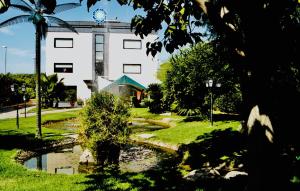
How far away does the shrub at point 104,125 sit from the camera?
1275cm

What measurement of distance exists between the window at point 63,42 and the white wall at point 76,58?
439 millimetres

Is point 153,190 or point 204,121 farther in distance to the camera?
point 204,121

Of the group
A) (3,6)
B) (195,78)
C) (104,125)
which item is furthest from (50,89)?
(3,6)

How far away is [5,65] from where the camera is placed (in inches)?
2815

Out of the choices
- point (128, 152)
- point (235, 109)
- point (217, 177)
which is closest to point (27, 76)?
point (235, 109)

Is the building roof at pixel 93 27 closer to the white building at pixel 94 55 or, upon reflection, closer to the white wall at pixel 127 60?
the white building at pixel 94 55

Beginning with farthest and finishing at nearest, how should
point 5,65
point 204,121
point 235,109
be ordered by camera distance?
point 5,65
point 235,109
point 204,121

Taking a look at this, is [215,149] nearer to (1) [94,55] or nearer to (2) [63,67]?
(1) [94,55]

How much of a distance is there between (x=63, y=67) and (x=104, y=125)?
3824 centimetres

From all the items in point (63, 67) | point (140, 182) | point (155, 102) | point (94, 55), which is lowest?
point (140, 182)

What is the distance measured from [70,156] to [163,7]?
10.5 meters

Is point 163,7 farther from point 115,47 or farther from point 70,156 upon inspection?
point 115,47

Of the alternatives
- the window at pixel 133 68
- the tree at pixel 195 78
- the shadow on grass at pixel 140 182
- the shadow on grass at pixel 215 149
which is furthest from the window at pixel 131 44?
the shadow on grass at pixel 140 182

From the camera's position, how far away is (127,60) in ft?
163
